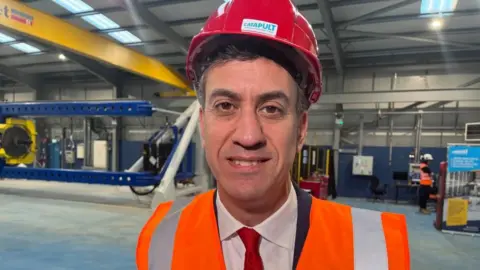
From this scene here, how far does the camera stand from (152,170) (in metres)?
8.04

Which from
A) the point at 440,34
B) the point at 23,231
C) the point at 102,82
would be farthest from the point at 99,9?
→ the point at 440,34

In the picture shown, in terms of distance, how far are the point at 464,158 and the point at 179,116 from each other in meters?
7.51

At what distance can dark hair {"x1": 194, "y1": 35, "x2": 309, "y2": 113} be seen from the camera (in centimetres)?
103

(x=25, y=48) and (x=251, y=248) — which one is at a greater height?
(x=25, y=48)

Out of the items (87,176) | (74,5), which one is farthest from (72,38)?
(87,176)

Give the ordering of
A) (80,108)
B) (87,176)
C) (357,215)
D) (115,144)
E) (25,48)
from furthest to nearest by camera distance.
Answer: (115,144), (25,48), (80,108), (87,176), (357,215)

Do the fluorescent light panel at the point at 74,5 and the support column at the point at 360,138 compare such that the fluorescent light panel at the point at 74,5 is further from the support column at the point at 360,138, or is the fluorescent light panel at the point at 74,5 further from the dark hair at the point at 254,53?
the support column at the point at 360,138

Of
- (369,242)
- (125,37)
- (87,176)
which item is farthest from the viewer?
(125,37)

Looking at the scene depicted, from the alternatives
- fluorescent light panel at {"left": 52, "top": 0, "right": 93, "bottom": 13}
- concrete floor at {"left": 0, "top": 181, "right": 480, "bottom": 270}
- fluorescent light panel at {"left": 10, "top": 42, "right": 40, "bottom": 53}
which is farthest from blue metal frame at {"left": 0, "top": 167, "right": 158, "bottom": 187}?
fluorescent light panel at {"left": 10, "top": 42, "right": 40, "bottom": 53}

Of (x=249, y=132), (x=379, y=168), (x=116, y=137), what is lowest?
(x=379, y=168)

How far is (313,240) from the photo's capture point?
3.61ft

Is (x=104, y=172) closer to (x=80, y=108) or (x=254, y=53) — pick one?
(x=80, y=108)

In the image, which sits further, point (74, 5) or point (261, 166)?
point (74, 5)

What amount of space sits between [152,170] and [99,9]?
4.83m
